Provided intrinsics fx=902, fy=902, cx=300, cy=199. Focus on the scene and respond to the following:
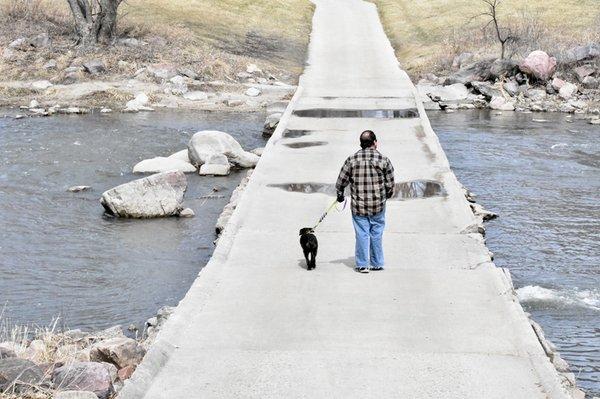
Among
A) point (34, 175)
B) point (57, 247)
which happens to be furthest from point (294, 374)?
point (34, 175)

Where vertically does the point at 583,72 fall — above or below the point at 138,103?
above

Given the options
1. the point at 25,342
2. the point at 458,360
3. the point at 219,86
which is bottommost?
the point at 219,86

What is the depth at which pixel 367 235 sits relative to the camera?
40.7 ft

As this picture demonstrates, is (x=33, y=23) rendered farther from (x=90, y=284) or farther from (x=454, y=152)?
(x=90, y=284)

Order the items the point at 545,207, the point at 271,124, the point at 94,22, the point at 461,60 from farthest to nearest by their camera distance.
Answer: the point at 461,60 → the point at 94,22 → the point at 271,124 → the point at 545,207

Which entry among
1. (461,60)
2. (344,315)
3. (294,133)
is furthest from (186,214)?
(461,60)

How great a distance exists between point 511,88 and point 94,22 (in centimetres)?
1720

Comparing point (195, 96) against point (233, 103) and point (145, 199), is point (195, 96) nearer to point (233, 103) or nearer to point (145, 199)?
point (233, 103)

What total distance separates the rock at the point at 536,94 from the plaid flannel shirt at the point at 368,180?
23.0 metres

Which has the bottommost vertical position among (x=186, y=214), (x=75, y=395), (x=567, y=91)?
(x=567, y=91)

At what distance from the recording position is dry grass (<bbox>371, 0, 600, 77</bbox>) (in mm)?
38750

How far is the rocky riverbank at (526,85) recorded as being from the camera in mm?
33438

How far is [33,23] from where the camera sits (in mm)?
40438

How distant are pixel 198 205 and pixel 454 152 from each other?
902 cm
